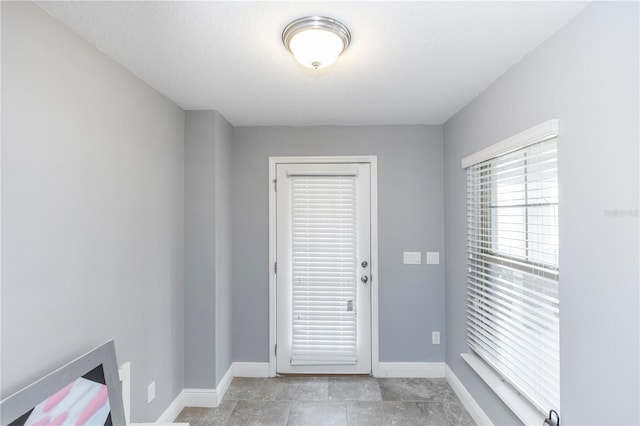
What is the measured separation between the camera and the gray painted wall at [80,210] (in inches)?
47.8

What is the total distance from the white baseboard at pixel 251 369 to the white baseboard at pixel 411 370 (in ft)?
3.48

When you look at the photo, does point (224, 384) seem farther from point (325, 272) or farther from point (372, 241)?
point (372, 241)

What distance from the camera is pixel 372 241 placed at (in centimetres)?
A: 301

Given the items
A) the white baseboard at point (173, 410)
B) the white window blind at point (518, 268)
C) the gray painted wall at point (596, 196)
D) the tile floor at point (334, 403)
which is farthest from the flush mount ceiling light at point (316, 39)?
the white baseboard at point (173, 410)

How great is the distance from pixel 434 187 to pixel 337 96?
4.44 feet

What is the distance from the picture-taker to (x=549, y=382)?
1568mm

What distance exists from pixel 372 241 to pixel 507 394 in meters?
1.52

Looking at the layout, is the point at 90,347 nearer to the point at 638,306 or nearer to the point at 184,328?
the point at 184,328

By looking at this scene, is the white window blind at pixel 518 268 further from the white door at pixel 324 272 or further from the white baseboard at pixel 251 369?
the white baseboard at pixel 251 369

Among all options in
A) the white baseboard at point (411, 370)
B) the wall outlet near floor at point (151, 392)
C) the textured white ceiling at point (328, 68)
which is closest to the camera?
the textured white ceiling at point (328, 68)

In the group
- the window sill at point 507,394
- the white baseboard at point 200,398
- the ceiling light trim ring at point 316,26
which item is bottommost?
the white baseboard at point 200,398

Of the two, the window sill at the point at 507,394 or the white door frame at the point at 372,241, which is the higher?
the white door frame at the point at 372,241

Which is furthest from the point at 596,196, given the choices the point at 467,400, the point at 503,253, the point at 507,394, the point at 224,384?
the point at 224,384

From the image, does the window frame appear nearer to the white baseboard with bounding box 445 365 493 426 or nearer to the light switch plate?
the white baseboard with bounding box 445 365 493 426
